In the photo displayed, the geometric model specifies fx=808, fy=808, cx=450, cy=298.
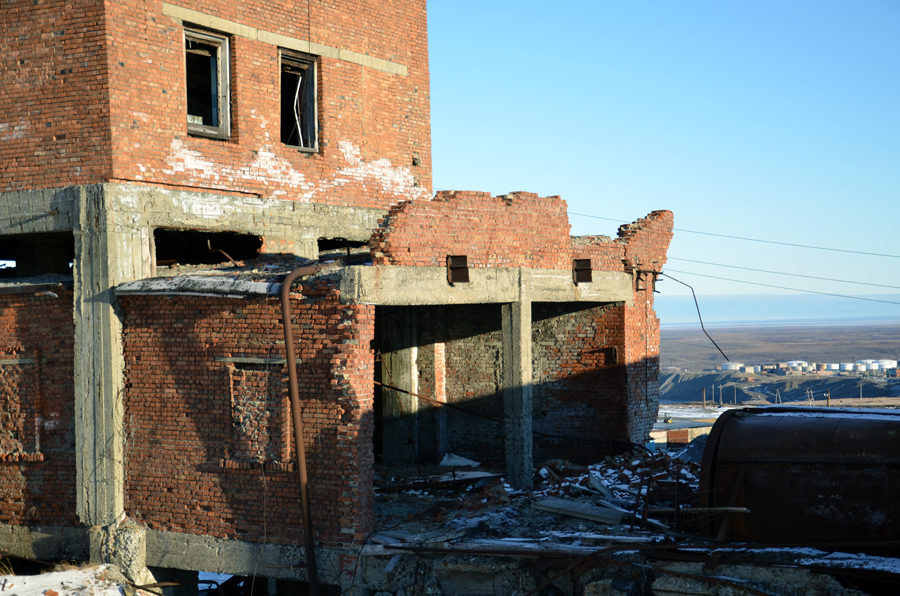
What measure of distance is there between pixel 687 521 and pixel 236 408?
18.2ft

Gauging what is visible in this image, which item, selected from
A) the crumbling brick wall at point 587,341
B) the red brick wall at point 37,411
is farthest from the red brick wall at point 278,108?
the crumbling brick wall at point 587,341

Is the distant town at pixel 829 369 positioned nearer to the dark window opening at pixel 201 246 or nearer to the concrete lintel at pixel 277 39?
the concrete lintel at pixel 277 39

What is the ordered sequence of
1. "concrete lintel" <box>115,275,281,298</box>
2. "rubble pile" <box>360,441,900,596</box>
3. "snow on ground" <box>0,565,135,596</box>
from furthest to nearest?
"concrete lintel" <box>115,275,281,298</box>, "snow on ground" <box>0,565,135,596</box>, "rubble pile" <box>360,441,900,596</box>

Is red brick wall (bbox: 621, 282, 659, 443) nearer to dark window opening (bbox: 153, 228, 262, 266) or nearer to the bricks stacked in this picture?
the bricks stacked

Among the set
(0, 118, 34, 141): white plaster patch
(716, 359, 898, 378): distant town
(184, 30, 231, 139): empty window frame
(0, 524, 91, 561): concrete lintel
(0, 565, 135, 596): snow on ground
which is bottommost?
(716, 359, 898, 378): distant town

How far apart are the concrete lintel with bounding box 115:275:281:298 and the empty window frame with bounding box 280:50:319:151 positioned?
3.73 m

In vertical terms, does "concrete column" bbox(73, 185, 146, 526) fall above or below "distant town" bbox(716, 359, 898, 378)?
above

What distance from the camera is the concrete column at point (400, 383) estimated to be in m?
14.6

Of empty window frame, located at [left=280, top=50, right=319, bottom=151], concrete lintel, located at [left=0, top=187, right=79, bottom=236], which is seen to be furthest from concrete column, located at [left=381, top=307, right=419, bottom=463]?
concrete lintel, located at [left=0, top=187, right=79, bottom=236]

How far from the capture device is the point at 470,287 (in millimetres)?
11461

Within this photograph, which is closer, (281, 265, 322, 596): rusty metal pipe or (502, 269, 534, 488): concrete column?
(281, 265, 322, 596): rusty metal pipe

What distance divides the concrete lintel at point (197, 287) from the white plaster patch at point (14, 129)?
2.71 metres

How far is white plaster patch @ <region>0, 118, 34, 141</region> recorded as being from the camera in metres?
11.2

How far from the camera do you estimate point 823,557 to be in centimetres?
789
